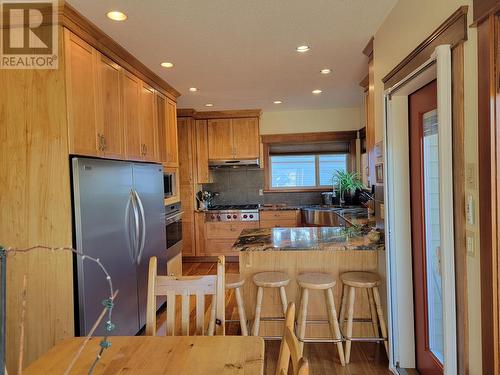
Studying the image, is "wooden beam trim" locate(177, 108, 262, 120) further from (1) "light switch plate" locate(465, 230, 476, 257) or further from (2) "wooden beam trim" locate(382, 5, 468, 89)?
(1) "light switch plate" locate(465, 230, 476, 257)

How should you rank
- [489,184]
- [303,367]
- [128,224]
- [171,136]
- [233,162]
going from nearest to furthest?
1. [303,367]
2. [489,184]
3. [128,224]
4. [171,136]
5. [233,162]

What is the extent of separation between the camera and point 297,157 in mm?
5996

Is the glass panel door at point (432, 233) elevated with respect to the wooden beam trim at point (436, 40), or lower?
lower

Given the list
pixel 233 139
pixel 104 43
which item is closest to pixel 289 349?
pixel 104 43

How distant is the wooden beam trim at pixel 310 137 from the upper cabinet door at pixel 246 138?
349 mm

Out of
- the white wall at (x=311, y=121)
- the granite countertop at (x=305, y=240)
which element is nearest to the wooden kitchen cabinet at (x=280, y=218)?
the white wall at (x=311, y=121)

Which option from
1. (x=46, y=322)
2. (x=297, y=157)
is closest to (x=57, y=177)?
(x=46, y=322)

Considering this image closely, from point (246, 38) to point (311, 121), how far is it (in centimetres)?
335

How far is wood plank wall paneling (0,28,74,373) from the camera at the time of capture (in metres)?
2.10

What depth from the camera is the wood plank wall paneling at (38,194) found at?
2096mm

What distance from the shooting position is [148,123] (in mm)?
3303

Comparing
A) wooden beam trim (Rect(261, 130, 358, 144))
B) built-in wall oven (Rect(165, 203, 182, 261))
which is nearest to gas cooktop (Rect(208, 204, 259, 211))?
wooden beam trim (Rect(261, 130, 358, 144))

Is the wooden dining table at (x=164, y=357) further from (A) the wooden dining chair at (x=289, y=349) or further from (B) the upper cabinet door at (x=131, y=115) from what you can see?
(B) the upper cabinet door at (x=131, y=115)

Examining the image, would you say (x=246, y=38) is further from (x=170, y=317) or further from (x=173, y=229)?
(x=173, y=229)
